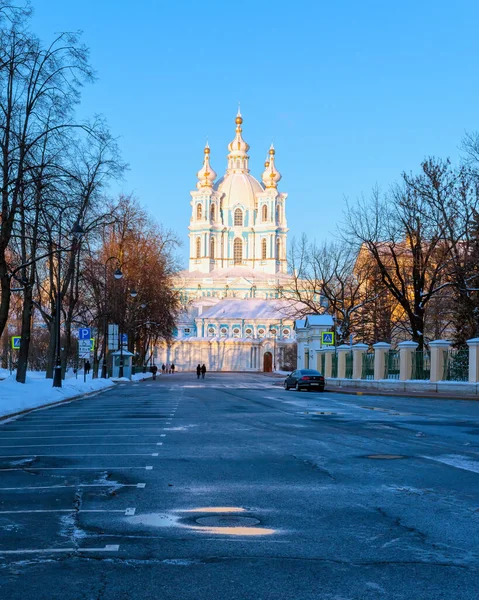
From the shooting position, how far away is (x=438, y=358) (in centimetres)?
4281

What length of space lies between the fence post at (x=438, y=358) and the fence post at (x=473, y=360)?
2.83 meters

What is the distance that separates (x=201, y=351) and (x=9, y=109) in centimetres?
11369

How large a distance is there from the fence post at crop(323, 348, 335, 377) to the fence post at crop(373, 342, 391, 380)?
1042 centimetres

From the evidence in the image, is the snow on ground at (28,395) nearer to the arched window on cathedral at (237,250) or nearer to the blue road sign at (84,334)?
the blue road sign at (84,334)

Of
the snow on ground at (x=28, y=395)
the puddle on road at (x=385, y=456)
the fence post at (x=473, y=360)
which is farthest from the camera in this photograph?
the fence post at (x=473, y=360)

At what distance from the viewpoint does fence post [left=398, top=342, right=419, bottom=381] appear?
150 ft

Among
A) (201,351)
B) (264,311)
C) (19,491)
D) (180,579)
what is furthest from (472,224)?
(264,311)

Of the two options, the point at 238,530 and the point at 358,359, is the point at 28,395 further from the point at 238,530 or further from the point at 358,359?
the point at 358,359

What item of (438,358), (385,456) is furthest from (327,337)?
(385,456)

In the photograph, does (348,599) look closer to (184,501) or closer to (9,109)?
(184,501)

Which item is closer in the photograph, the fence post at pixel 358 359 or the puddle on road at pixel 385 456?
the puddle on road at pixel 385 456

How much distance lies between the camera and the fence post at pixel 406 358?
45688 millimetres

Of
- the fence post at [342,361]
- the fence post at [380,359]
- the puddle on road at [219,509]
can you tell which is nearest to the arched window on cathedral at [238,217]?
the fence post at [342,361]

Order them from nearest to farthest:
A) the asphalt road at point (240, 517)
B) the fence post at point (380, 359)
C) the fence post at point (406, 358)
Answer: the asphalt road at point (240, 517)
the fence post at point (406, 358)
the fence post at point (380, 359)
